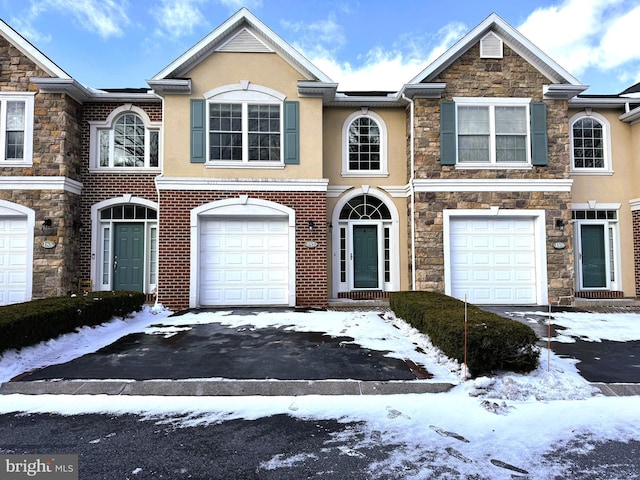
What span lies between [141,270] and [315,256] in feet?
17.7

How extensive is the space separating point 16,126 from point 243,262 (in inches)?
291

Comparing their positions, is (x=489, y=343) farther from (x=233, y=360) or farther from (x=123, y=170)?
(x=123, y=170)

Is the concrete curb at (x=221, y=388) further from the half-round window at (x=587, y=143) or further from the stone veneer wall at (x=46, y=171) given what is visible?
the half-round window at (x=587, y=143)

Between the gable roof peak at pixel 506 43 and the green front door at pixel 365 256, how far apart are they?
14.6ft

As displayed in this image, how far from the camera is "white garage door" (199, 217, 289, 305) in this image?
1045cm

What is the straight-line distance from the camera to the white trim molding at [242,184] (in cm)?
1026

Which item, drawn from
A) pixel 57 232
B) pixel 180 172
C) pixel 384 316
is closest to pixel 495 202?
pixel 384 316

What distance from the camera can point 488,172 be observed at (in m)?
10.9

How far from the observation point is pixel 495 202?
10859 mm

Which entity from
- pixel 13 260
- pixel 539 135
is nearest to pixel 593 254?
pixel 539 135

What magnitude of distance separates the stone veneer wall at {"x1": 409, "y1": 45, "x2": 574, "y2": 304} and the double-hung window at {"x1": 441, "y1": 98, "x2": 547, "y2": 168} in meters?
0.20

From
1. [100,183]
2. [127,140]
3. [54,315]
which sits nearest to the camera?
[54,315]

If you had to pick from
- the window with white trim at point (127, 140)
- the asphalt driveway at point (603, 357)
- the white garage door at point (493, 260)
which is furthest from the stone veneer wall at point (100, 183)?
the asphalt driveway at point (603, 357)

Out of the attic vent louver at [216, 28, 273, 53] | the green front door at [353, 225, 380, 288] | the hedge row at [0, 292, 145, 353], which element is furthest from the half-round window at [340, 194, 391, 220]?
the hedge row at [0, 292, 145, 353]
